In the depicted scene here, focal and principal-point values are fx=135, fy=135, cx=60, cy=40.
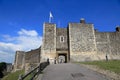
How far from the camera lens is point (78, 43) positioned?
27578mm

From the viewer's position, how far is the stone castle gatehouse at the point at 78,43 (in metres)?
26.9

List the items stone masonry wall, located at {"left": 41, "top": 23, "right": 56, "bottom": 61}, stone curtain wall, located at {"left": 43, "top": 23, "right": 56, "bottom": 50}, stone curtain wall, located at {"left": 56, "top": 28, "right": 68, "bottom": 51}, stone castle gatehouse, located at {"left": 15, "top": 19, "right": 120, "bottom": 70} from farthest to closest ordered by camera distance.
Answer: stone curtain wall, located at {"left": 56, "top": 28, "right": 68, "bottom": 51}, stone curtain wall, located at {"left": 43, "top": 23, "right": 56, "bottom": 50}, stone castle gatehouse, located at {"left": 15, "top": 19, "right": 120, "bottom": 70}, stone masonry wall, located at {"left": 41, "top": 23, "right": 56, "bottom": 61}

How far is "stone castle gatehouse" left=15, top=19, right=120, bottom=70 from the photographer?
26938 mm

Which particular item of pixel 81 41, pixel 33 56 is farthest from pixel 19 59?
pixel 81 41

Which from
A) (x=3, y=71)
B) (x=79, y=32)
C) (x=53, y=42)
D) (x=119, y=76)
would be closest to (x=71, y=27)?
(x=79, y=32)

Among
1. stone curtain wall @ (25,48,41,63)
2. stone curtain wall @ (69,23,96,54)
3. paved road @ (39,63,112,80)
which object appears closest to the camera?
paved road @ (39,63,112,80)

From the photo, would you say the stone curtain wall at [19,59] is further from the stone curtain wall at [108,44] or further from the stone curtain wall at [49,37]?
the stone curtain wall at [108,44]

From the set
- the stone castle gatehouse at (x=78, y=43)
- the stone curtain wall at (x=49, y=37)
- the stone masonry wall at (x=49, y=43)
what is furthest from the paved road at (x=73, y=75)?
the stone curtain wall at (x=49, y=37)

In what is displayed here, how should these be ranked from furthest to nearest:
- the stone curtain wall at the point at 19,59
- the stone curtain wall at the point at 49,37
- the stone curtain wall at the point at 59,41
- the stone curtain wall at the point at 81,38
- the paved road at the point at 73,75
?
the stone curtain wall at the point at 19,59, the stone curtain wall at the point at 59,41, the stone curtain wall at the point at 81,38, the stone curtain wall at the point at 49,37, the paved road at the point at 73,75

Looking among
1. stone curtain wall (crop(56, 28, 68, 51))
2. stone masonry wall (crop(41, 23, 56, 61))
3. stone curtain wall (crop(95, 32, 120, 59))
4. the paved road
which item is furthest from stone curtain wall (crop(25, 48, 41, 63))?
the paved road

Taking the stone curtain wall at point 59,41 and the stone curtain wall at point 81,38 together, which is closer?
the stone curtain wall at point 81,38

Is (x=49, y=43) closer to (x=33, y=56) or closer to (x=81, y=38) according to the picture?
(x=81, y=38)

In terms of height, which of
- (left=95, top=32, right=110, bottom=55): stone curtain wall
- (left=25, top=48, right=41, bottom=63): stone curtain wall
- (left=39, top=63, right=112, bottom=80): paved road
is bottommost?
(left=39, top=63, right=112, bottom=80): paved road

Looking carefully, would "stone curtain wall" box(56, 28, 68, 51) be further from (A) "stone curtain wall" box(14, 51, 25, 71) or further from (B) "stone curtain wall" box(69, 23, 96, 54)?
(A) "stone curtain wall" box(14, 51, 25, 71)
